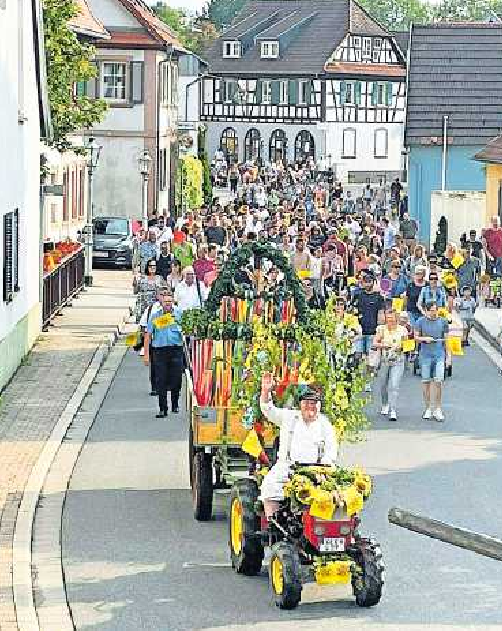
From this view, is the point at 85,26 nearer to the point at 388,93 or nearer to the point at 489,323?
the point at 489,323

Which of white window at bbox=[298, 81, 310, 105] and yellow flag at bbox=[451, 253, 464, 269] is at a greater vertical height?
white window at bbox=[298, 81, 310, 105]

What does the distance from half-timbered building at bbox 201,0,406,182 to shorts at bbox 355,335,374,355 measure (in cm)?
6998

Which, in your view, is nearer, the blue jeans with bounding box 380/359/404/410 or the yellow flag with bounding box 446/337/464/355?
the blue jeans with bounding box 380/359/404/410

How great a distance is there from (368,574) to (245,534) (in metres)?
1.30

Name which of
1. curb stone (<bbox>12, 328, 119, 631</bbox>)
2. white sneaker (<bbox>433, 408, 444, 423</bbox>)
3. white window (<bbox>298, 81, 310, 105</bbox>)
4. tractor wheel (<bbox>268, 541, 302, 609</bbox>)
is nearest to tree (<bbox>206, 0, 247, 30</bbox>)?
white window (<bbox>298, 81, 310, 105</bbox>)

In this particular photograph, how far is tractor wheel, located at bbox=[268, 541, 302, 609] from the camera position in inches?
496

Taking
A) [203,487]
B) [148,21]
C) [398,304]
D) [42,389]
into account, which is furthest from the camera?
[148,21]

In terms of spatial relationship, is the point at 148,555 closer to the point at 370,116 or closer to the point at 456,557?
the point at 456,557

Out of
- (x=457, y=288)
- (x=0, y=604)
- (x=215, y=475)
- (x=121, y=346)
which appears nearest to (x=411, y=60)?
(x=457, y=288)

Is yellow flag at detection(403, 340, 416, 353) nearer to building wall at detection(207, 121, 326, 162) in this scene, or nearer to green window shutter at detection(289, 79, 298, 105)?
building wall at detection(207, 121, 326, 162)

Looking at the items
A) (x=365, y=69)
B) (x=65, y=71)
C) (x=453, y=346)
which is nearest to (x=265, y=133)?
(x=365, y=69)

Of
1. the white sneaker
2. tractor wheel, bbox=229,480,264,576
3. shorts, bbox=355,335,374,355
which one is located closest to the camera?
tractor wheel, bbox=229,480,264,576

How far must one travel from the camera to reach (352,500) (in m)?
12.8

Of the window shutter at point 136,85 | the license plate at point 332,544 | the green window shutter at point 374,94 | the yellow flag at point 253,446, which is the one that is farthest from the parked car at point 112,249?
the green window shutter at point 374,94
